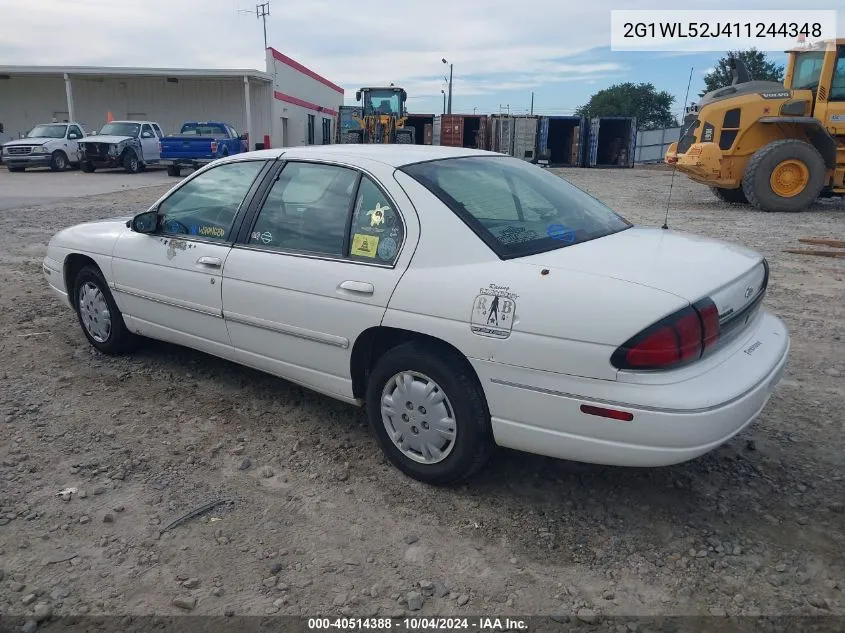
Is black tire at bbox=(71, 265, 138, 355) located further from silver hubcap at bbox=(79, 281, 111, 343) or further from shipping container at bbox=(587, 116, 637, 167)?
shipping container at bbox=(587, 116, 637, 167)

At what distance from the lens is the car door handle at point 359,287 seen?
3078mm

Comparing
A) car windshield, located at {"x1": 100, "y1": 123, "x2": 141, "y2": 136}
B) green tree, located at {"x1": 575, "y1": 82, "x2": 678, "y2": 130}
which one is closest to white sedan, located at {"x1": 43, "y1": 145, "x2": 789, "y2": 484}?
car windshield, located at {"x1": 100, "y1": 123, "x2": 141, "y2": 136}

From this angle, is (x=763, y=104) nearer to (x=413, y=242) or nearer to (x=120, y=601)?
(x=413, y=242)

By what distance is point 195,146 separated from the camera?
2097 cm

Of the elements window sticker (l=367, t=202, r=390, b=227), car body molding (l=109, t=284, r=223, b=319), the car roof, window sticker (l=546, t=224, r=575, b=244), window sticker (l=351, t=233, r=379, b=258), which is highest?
the car roof

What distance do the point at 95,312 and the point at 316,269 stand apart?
2281mm

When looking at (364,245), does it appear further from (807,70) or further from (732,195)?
(732,195)

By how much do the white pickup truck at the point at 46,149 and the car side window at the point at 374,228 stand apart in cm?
2446

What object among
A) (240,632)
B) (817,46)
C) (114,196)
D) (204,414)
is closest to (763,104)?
(817,46)

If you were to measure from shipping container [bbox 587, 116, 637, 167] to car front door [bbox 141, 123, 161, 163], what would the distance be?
62.8 feet

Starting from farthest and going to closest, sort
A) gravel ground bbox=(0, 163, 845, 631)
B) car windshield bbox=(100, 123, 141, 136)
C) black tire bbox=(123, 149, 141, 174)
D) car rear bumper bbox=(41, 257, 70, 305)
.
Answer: car windshield bbox=(100, 123, 141, 136) < black tire bbox=(123, 149, 141, 174) < car rear bumper bbox=(41, 257, 70, 305) < gravel ground bbox=(0, 163, 845, 631)

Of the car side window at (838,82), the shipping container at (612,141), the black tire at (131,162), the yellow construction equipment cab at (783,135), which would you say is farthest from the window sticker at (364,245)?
the shipping container at (612,141)

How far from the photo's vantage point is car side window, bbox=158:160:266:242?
12.6 feet

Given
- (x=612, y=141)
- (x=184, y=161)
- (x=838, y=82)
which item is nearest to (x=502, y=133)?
(x=612, y=141)
